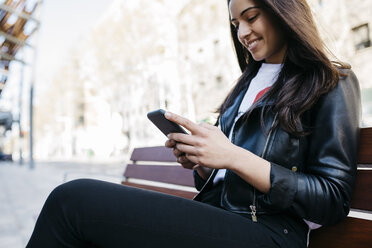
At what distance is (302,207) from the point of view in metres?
1.12

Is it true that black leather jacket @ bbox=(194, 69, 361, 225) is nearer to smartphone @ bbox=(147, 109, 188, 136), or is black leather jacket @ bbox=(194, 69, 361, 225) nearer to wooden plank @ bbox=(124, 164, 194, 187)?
smartphone @ bbox=(147, 109, 188, 136)

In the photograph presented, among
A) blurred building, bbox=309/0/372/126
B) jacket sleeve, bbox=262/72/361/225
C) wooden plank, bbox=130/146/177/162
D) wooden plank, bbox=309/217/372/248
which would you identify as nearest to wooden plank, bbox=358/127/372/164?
jacket sleeve, bbox=262/72/361/225

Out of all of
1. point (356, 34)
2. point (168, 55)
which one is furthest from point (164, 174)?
point (168, 55)

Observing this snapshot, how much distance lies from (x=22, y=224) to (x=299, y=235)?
3.17 m

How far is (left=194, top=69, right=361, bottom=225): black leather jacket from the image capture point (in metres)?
1.12

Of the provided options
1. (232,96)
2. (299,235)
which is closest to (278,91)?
(232,96)

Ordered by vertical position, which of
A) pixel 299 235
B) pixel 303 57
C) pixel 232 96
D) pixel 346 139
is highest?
pixel 303 57

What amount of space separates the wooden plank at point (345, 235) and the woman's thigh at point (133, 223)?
0.39m

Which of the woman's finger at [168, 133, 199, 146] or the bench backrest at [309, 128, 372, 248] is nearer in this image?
the woman's finger at [168, 133, 199, 146]

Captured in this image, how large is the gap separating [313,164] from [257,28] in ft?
2.14

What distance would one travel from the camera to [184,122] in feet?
3.66

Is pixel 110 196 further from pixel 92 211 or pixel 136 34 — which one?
pixel 136 34

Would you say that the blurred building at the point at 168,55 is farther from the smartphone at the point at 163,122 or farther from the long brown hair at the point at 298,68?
the smartphone at the point at 163,122

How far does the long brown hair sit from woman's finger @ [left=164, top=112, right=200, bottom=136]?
35 centimetres
